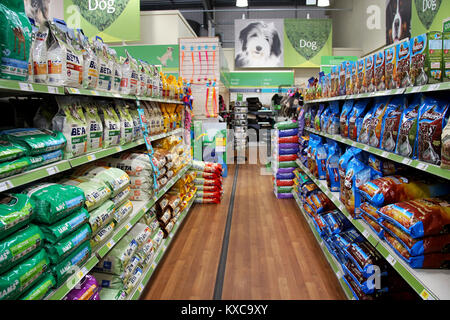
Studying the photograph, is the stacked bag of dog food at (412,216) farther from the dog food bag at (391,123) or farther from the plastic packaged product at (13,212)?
the plastic packaged product at (13,212)

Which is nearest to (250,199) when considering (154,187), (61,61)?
(154,187)

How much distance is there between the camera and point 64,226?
4.74 feet

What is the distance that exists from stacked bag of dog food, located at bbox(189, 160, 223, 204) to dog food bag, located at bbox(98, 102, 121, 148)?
2687mm

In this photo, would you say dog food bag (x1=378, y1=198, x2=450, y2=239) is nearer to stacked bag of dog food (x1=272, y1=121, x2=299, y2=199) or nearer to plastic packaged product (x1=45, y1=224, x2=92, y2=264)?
plastic packaged product (x1=45, y1=224, x2=92, y2=264)

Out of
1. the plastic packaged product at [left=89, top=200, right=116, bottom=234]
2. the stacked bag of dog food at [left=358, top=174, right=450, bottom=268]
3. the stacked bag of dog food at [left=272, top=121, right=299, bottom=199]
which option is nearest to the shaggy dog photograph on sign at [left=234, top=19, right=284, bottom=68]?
the stacked bag of dog food at [left=272, top=121, right=299, bottom=199]

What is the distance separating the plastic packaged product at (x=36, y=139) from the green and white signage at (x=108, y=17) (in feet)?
16.6

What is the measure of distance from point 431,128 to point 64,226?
1909 millimetres

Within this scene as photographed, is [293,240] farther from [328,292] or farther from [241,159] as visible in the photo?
[241,159]

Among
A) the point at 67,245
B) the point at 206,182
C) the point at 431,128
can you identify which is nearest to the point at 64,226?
the point at 67,245

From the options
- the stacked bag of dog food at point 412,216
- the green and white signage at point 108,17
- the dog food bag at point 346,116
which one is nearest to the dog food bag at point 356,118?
the dog food bag at point 346,116

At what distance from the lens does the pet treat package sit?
4.96 ft

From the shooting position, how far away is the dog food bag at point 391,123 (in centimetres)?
186

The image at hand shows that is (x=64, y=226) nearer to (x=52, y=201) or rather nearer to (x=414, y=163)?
(x=52, y=201)

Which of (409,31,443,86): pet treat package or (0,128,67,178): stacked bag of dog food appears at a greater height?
(409,31,443,86): pet treat package
